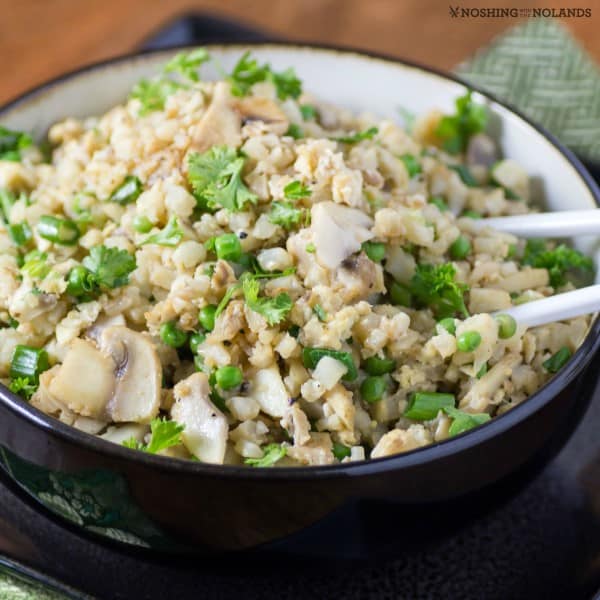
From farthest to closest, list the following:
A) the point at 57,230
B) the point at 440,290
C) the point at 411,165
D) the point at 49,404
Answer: the point at 411,165 < the point at 57,230 < the point at 440,290 < the point at 49,404

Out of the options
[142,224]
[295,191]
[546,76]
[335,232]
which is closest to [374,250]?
[335,232]

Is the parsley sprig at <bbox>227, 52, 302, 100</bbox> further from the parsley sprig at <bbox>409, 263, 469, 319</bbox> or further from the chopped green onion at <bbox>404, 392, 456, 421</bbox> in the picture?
the chopped green onion at <bbox>404, 392, 456, 421</bbox>

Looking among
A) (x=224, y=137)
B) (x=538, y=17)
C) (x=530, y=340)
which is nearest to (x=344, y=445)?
(x=530, y=340)

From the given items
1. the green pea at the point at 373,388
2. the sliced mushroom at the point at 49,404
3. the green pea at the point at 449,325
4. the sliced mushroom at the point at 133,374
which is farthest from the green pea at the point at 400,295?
the sliced mushroom at the point at 49,404

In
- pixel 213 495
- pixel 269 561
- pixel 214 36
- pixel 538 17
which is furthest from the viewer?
pixel 214 36

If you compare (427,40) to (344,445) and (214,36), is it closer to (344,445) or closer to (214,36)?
(214,36)

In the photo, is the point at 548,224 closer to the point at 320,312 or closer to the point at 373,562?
the point at 320,312

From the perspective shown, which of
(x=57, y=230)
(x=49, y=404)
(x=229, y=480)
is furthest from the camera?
(x=57, y=230)

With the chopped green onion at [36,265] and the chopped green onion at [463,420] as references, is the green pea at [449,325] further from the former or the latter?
→ the chopped green onion at [36,265]
